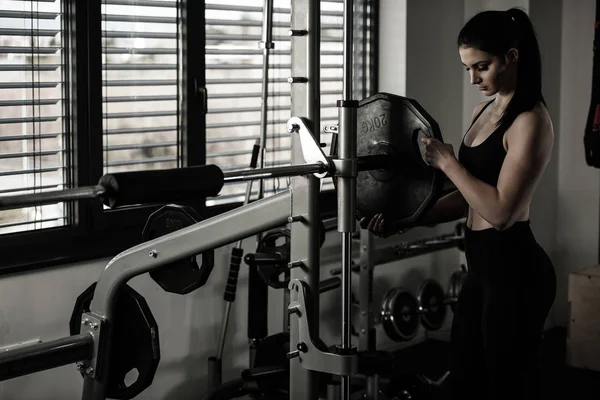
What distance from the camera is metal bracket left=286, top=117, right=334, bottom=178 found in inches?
71.6

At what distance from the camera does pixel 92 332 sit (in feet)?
6.66

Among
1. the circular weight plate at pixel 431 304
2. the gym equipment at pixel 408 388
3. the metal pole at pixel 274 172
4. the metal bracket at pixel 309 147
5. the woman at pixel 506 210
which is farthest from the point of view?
the circular weight plate at pixel 431 304

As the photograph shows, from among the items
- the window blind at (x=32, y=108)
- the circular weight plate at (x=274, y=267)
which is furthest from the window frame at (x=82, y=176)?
the circular weight plate at (x=274, y=267)

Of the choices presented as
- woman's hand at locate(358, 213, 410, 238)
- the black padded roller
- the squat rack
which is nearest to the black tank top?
woman's hand at locate(358, 213, 410, 238)

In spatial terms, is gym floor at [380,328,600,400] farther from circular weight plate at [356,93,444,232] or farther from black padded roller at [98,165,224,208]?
black padded roller at [98,165,224,208]

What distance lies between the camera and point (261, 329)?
10.7 ft

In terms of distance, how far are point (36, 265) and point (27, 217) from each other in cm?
18

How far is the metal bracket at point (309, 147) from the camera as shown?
1.82 m

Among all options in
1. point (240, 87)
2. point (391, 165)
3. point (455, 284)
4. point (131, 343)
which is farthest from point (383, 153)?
point (455, 284)

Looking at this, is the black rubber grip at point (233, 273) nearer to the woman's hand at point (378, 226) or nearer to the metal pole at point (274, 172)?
the woman's hand at point (378, 226)

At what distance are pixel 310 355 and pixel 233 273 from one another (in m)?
1.36

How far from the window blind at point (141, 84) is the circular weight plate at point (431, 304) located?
138 centimetres

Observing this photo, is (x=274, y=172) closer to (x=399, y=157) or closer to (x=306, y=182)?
(x=306, y=182)

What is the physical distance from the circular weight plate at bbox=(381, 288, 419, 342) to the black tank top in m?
1.64
